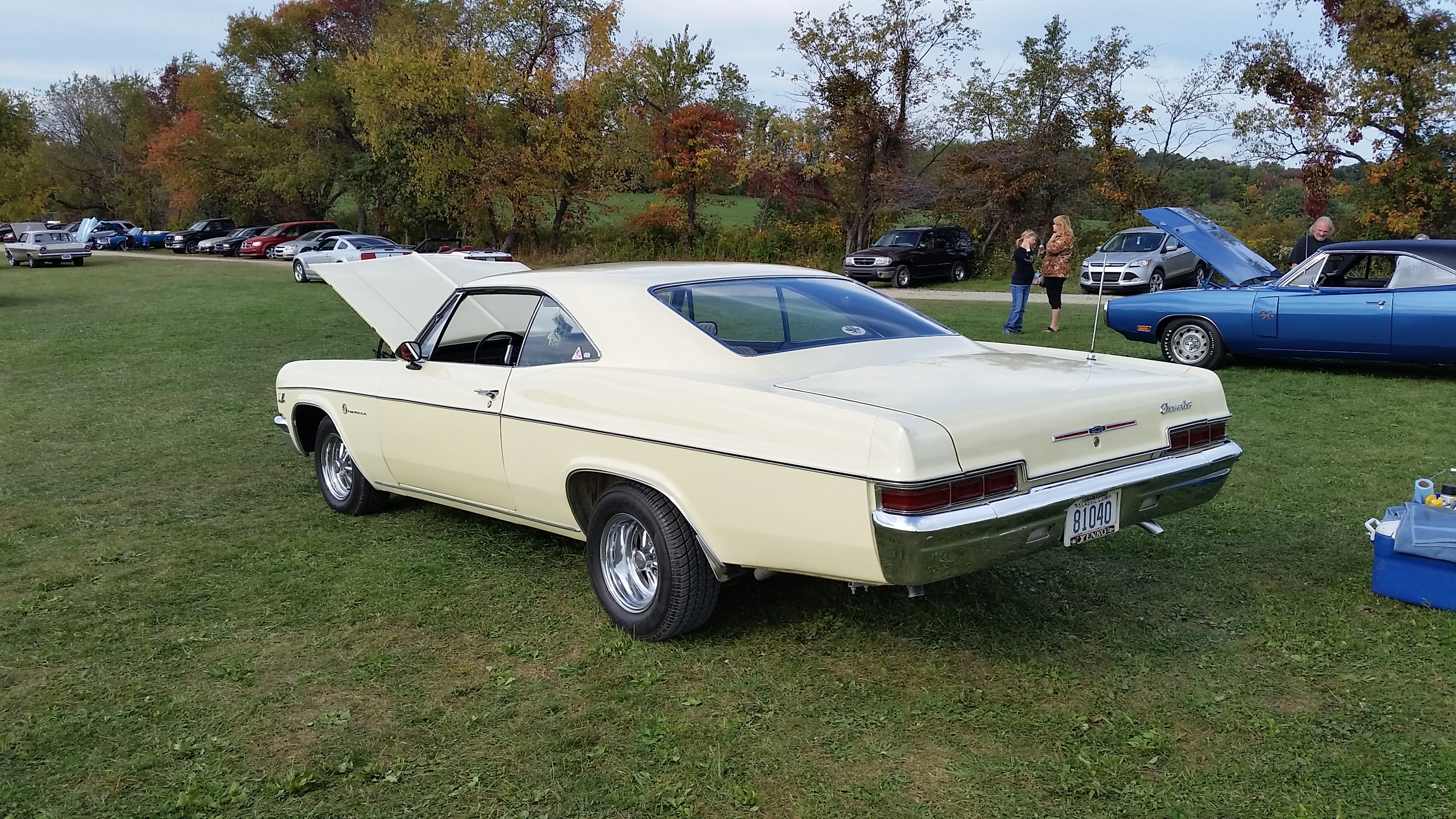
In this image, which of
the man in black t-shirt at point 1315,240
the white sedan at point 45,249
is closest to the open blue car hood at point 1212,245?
the man in black t-shirt at point 1315,240

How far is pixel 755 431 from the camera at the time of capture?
354 centimetres

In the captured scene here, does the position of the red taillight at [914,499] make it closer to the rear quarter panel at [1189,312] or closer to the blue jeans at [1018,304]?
the rear quarter panel at [1189,312]

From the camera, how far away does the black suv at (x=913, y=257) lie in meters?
25.5

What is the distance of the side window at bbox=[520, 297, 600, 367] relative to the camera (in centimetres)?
442

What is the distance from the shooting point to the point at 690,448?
3.73 meters

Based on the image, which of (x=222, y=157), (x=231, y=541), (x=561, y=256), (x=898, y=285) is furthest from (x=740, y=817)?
(x=222, y=157)

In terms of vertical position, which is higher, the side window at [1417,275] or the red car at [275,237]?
the red car at [275,237]

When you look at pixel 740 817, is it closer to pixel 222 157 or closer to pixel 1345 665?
pixel 1345 665

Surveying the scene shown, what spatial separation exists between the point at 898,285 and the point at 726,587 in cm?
2168

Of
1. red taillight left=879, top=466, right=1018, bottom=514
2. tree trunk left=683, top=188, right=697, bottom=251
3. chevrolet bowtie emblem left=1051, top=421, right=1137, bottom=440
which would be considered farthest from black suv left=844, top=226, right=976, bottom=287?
red taillight left=879, top=466, right=1018, bottom=514

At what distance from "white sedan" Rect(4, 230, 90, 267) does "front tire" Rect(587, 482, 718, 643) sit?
37532 mm

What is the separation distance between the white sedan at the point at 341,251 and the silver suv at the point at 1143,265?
1673 centimetres

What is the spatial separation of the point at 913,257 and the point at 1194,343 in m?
15.1

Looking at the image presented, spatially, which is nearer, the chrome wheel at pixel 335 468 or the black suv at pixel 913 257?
the chrome wheel at pixel 335 468
